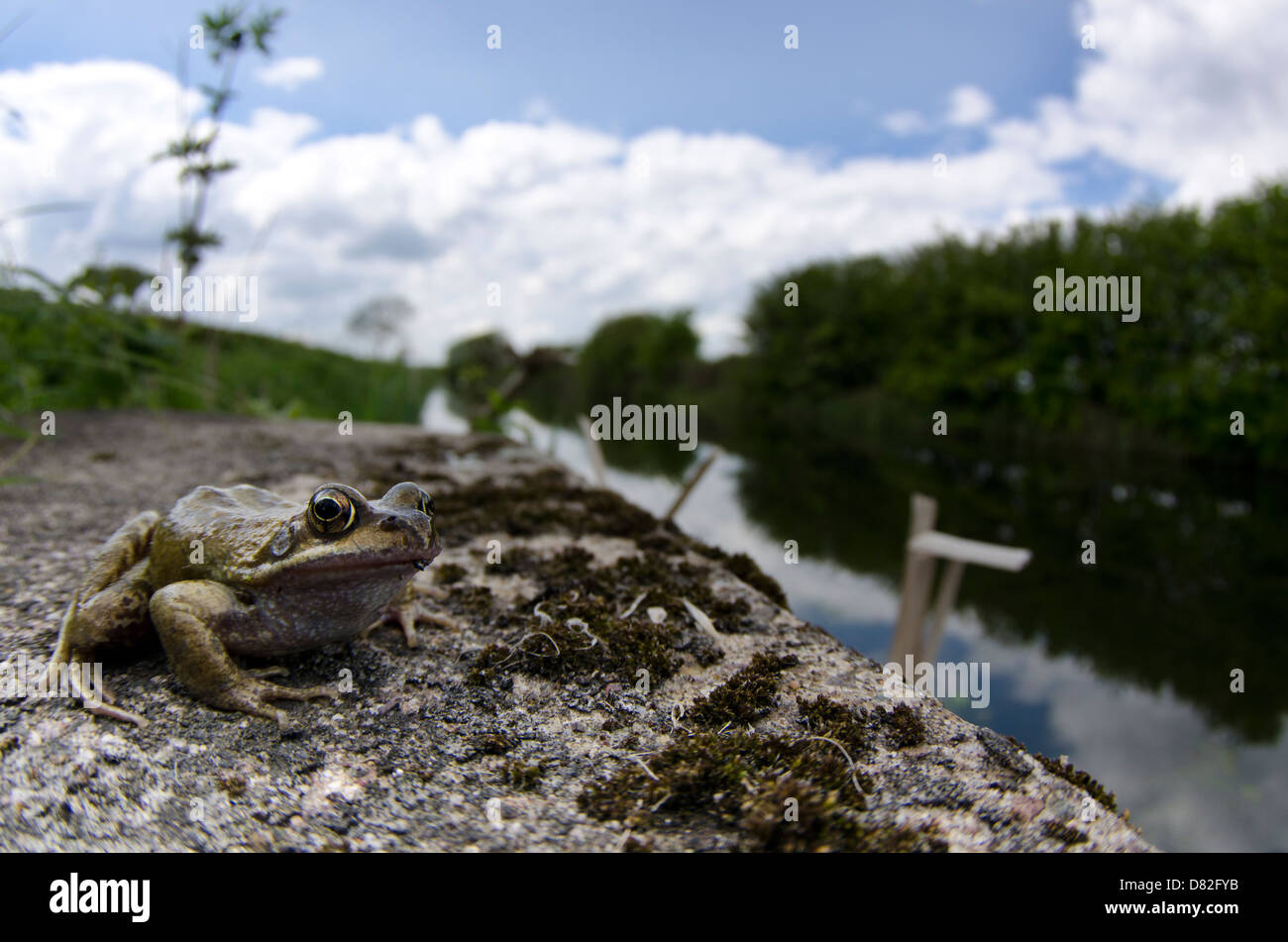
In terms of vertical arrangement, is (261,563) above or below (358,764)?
above

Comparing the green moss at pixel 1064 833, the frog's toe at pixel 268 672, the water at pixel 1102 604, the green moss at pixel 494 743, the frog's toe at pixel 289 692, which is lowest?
the water at pixel 1102 604

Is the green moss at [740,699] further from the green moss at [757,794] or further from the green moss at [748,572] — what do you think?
the green moss at [748,572]

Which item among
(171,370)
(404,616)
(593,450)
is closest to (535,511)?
(593,450)

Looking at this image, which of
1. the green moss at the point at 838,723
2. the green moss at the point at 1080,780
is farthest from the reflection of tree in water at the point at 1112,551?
the green moss at the point at 838,723

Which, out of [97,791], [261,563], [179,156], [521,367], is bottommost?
[97,791]

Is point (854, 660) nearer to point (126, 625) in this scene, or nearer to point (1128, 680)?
point (126, 625)

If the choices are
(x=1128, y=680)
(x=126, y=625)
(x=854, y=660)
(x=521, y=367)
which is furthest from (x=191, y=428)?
(x=1128, y=680)

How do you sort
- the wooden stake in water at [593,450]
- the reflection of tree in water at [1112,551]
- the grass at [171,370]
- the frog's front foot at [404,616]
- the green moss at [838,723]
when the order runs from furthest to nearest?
the reflection of tree in water at [1112,551] < the wooden stake in water at [593,450] < the grass at [171,370] < the frog's front foot at [404,616] < the green moss at [838,723]
